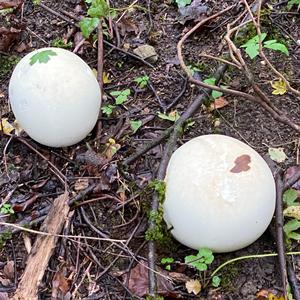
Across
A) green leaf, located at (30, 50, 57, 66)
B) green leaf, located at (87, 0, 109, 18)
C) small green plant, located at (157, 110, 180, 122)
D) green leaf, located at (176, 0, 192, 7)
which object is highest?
green leaf, located at (30, 50, 57, 66)

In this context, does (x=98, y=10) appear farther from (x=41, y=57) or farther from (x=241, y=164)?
(x=241, y=164)

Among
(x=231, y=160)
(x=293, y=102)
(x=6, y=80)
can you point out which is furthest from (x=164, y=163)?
(x=6, y=80)

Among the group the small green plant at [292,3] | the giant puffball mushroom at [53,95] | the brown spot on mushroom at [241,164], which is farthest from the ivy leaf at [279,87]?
the giant puffball mushroom at [53,95]

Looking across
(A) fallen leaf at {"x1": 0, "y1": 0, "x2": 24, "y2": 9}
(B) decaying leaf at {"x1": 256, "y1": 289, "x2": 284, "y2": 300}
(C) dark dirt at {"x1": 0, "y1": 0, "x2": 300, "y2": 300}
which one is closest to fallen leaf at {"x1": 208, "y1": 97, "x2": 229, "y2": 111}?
(C) dark dirt at {"x1": 0, "y1": 0, "x2": 300, "y2": 300}

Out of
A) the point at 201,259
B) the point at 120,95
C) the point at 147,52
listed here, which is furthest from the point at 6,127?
the point at 201,259

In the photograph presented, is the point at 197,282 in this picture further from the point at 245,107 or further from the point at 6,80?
the point at 6,80

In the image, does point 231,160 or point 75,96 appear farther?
point 75,96

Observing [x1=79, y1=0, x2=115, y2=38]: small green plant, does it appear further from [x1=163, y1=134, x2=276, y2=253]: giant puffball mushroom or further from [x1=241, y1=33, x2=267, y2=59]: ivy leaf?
[x1=163, y1=134, x2=276, y2=253]: giant puffball mushroom
